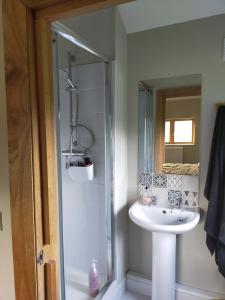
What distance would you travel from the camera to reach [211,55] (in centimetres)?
178

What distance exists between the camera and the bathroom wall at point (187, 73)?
1779mm

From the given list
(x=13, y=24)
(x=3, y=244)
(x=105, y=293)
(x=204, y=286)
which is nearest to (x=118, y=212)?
(x=105, y=293)

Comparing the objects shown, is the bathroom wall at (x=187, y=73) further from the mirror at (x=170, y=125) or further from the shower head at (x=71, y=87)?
the shower head at (x=71, y=87)

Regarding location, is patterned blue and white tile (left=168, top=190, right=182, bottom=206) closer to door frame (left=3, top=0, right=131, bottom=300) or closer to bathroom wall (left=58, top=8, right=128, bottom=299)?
bathroom wall (left=58, top=8, right=128, bottom=299)

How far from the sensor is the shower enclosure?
1960mm

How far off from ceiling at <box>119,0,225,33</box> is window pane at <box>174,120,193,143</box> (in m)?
0.83

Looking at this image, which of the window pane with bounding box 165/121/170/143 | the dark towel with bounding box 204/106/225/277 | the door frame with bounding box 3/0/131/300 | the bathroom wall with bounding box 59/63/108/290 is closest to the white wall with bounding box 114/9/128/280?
the bathroom wall with bounding box 59/63/108/290

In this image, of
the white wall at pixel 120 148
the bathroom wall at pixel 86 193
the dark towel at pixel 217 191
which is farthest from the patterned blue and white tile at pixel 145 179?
the dark towel at pixel 217 191

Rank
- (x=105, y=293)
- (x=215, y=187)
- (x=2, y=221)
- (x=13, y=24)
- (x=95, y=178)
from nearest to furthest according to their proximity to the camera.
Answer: (x=13, y=24) → (x=2, y=221) → (x=215, y=187) → (x=105, y=293) → (x=95, y=178)

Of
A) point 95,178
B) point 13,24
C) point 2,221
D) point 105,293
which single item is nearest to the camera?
point 13,24

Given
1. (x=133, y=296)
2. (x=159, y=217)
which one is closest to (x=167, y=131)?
(x=159, y=217)

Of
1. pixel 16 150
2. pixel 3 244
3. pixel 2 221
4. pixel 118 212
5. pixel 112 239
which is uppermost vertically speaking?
pixel 16 150

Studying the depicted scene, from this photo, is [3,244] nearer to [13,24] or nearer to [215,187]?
[13,24]

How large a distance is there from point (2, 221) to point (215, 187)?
1.45 meters
